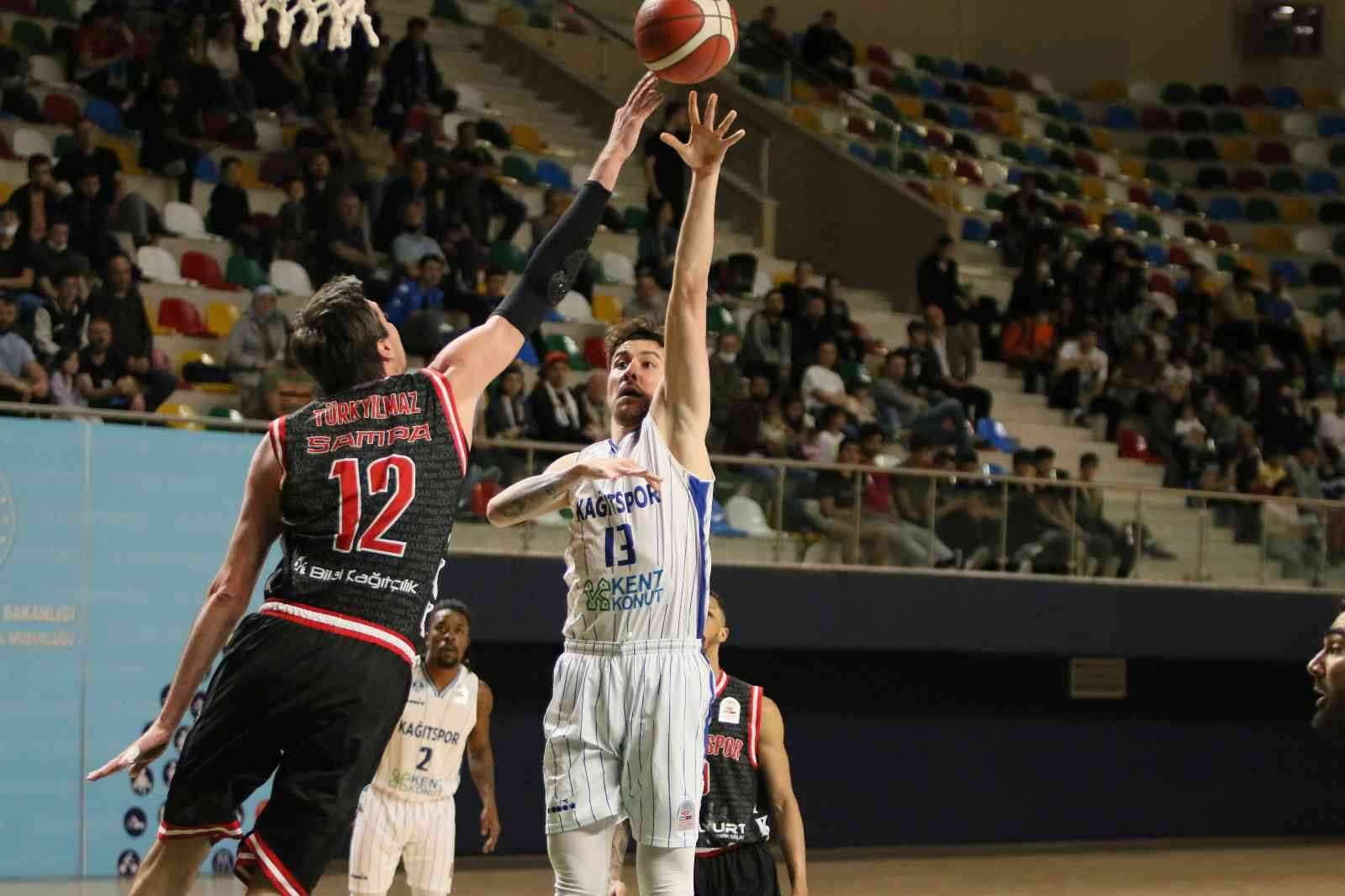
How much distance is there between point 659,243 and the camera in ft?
55.2

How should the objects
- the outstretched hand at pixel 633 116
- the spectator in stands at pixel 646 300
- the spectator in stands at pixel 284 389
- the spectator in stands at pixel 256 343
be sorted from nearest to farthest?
the outstretched hand at pixel 633 116 < the spectator in stands at pixel 284 389 < the spectator in stands at pixel 256 343 < the spectator in stands at pixel 646 300

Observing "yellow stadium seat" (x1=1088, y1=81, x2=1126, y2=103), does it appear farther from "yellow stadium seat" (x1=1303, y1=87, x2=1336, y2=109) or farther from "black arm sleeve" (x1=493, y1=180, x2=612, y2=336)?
"black arm sleeve" (x1=493, y1=180, x2=612, y2=336)

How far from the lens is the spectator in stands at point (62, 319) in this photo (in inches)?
476

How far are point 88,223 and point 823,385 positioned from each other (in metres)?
6.17

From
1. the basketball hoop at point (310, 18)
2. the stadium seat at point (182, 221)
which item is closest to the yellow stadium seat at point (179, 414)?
the stadium seat at point (182, 221)

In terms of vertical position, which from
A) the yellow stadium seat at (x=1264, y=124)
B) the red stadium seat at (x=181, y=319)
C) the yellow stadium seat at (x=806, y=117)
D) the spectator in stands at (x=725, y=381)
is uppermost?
the yellow stadium seat at (x=1264, y=124)

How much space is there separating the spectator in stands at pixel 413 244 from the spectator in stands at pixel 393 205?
0.05 metres

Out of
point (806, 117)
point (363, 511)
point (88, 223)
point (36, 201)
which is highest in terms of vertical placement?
point (806, 117)

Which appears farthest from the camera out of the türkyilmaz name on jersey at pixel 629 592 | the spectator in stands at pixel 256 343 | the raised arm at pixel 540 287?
the spectator in stands at pixel 256 343

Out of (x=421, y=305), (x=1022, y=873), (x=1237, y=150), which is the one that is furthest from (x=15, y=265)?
(x=1237, y=150)

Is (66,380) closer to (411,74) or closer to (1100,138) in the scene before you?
(411,74)

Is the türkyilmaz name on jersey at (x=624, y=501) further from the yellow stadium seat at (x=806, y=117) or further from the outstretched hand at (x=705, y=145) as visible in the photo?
the yellow stadium seat at (x=806, y=117)

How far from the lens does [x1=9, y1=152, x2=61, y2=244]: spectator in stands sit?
1290 cm

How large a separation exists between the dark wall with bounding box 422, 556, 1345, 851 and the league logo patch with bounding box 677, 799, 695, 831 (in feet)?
25.3
